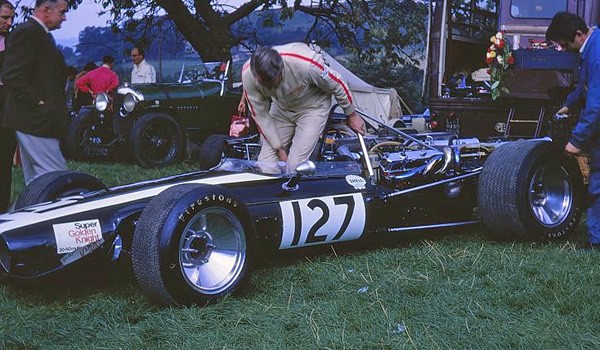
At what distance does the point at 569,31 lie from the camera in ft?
15.7

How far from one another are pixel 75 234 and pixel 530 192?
2.75m

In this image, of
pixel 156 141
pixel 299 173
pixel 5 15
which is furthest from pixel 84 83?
pixel 299 173

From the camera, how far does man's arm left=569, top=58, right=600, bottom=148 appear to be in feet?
15.3

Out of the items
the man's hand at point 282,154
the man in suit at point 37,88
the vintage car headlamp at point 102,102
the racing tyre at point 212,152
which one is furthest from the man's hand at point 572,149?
the vintage car headlamp at point 102,102

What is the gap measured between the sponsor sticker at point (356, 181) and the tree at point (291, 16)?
970cm

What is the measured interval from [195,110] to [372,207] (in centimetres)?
710

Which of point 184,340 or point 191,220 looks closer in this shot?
point 184,340

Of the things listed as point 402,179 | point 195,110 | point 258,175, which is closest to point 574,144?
point 402,179

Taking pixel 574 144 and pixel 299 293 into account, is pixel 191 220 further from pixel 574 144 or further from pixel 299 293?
pixel 574 144

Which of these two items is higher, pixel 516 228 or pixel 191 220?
pixel 191 220

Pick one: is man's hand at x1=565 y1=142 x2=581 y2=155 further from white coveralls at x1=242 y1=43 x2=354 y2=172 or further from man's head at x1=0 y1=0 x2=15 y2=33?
man's head at x1=0 y1=0 x2=15 y2=33

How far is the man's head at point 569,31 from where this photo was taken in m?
4.78

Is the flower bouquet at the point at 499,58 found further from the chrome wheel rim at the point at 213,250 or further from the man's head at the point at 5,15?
the chrome wheel rim at the point at 213,250

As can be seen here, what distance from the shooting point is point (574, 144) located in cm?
479
